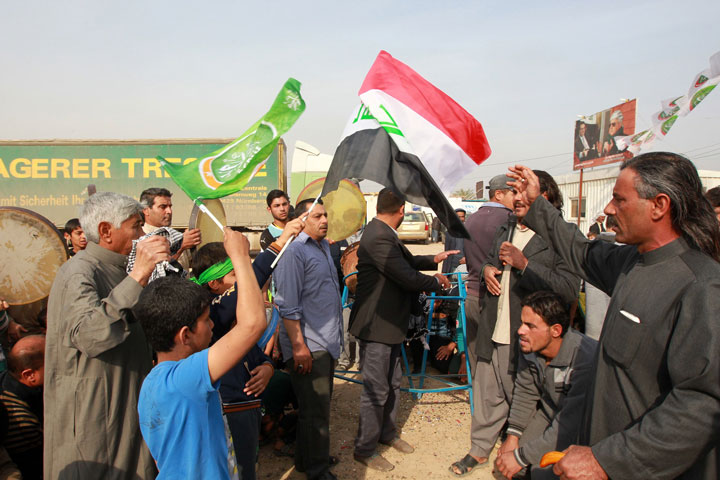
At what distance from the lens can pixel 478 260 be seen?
14.3ft

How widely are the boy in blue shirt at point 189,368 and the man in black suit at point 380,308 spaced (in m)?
2.00

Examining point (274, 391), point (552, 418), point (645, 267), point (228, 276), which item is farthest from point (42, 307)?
point (645, 267)

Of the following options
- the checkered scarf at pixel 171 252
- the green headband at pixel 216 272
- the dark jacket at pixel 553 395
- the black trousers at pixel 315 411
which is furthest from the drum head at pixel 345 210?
the green headband at pixel 216 272

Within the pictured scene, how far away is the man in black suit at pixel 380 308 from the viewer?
3.76 m

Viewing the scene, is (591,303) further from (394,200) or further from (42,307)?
(42,307)

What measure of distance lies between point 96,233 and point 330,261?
1750 mm

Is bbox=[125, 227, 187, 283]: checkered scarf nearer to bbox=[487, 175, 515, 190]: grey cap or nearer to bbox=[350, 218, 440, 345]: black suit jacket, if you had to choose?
bbox=[350, 218, 440, 345]: black suit jacket

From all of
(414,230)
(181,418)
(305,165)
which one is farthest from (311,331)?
(414,230)

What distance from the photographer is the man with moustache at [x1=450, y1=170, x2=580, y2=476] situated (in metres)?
3.43

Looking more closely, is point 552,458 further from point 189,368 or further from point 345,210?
point 345,210

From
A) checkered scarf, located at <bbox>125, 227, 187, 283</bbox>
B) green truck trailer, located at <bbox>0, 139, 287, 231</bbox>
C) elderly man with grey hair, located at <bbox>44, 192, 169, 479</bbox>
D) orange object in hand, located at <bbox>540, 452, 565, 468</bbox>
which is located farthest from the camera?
green truck trailer, located at <bbox>0, 139, 287, 231</bbox>

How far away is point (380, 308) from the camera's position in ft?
12.5

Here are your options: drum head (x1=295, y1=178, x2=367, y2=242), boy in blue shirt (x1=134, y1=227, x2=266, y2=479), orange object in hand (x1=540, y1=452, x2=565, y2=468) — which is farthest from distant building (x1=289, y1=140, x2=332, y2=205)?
orange object in hand (x1=540, y1=452, x2=565, y2=468)

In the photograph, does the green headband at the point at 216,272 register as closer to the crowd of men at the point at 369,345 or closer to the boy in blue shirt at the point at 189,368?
the crowd of men at the point at 369,345
